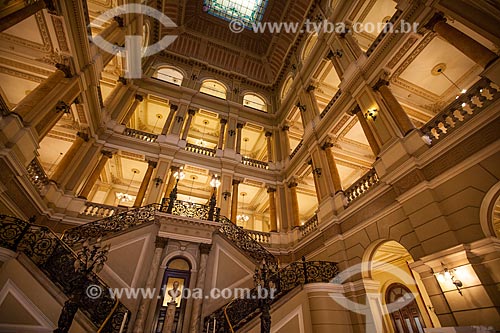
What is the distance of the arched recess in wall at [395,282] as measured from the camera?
22.6ft

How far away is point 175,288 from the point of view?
7.41 m

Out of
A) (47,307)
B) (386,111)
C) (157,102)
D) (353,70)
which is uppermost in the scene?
(157,102)

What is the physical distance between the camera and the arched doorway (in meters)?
8.30

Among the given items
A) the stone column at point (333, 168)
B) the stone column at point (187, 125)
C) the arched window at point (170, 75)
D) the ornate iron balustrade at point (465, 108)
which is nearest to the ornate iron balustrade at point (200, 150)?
the stone column at point (187, 125)

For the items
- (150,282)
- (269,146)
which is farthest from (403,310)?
(269,146)

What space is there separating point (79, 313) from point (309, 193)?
490 inches

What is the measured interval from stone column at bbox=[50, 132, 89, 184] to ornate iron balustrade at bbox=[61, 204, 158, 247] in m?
2.57

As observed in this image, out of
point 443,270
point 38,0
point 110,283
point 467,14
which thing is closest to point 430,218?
point 443,270

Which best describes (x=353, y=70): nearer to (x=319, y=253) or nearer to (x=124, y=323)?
(x=319, y=253)

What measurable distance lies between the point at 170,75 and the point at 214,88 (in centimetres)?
309

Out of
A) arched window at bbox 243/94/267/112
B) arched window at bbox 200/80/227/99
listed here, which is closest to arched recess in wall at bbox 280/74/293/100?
arched window at bbox 243/94/267/112

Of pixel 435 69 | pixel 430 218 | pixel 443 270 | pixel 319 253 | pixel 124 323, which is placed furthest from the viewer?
pixel 435 69

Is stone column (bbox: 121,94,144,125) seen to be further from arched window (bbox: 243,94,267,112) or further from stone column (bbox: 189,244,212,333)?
stone column (bbox: 189,244,212,333)

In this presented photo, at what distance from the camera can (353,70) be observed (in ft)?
29.8
